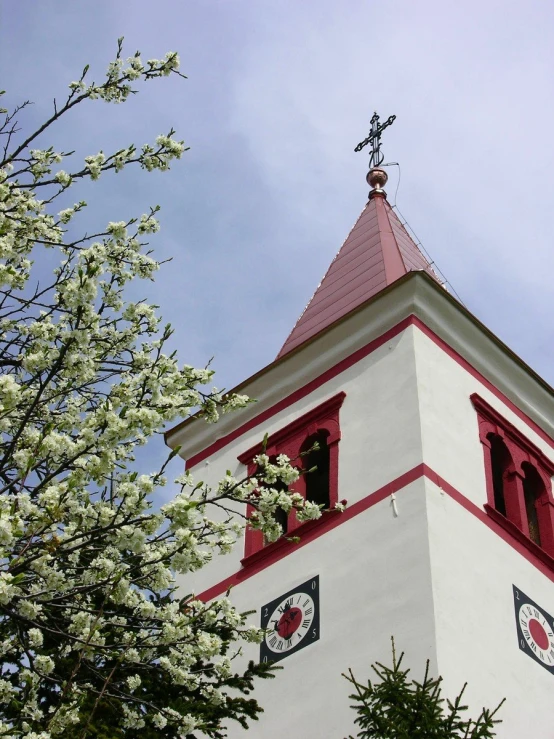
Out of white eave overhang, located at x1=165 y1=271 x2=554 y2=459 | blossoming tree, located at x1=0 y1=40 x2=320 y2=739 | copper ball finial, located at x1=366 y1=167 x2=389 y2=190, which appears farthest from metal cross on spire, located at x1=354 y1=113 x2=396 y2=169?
blossoming tree, located at x1=0 y1=40 x2=320 y2=739

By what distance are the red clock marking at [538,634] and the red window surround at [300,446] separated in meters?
2.71

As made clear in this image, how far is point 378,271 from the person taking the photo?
63.8ft

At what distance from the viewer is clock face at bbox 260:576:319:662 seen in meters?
13.7

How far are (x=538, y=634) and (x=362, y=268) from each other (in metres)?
7.79

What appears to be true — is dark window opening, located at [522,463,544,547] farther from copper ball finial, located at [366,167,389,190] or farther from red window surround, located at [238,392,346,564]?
copper ball finial, located at [366,167,389,190]

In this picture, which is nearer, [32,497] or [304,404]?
[32,497]

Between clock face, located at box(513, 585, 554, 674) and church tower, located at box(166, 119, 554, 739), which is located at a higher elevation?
church tower, located at box(166, 119, 554, 739)

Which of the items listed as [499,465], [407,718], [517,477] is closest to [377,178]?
[499,465]

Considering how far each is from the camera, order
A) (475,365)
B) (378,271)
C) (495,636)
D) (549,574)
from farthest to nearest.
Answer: (378,271)
(475,365)
(549,574)
(495,636)

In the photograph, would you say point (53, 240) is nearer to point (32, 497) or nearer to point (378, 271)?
point (32, 497)

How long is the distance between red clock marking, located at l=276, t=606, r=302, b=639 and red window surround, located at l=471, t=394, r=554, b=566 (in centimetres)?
281

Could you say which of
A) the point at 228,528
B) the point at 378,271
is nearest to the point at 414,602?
the point at 228,528

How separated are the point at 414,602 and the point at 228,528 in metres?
4.48

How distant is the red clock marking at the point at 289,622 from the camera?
13.9m
